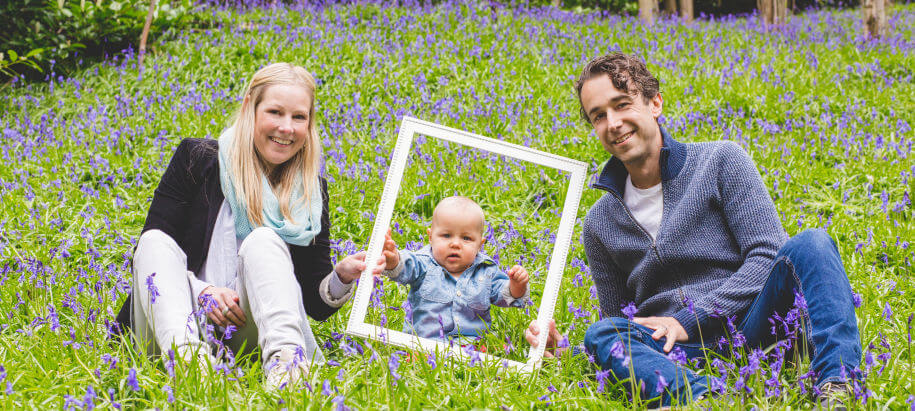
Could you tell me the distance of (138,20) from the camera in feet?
33.0

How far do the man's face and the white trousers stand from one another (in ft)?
4.76

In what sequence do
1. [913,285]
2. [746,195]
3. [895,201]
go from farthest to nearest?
[895,201]
[913,285]
[746,195]

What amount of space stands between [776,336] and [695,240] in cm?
55

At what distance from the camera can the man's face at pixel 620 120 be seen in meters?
3.09

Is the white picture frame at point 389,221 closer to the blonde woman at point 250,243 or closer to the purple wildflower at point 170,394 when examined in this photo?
the blonde woman at point 250,243

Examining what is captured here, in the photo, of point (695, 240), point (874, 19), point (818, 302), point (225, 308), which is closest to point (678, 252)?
point (695, 240)

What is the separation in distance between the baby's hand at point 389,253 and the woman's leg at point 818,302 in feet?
4.69

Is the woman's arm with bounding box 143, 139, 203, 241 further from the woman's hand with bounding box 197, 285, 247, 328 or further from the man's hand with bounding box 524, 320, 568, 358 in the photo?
the man's hand with bounding box 524, 320, 568, 358

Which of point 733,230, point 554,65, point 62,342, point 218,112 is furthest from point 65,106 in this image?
point 733,230

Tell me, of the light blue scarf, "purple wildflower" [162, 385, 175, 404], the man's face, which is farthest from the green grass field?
the man's face

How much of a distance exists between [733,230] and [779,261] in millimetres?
340

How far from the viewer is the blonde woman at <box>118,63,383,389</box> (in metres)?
2.70

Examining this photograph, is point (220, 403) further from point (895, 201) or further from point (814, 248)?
point (895, 201)

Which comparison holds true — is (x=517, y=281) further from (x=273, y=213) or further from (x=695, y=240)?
(x=273, y=213)
